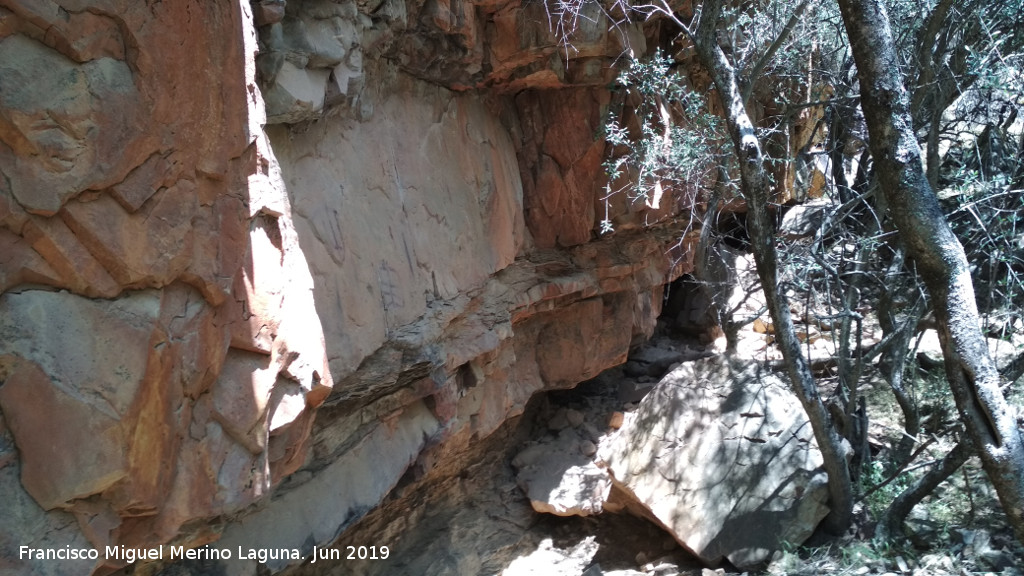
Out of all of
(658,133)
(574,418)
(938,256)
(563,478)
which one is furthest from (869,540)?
(658,133)

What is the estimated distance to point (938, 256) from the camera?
10.2 ft

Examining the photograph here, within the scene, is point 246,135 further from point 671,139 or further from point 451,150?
point 671,139

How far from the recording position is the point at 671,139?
5.82 meters

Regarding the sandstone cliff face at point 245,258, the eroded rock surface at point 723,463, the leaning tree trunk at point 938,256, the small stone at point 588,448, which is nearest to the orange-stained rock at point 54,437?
the sandstone cliff face at point 245,258

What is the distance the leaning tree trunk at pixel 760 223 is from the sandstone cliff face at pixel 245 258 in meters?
1.54

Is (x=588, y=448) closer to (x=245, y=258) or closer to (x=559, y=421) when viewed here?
(x=559, y=421)

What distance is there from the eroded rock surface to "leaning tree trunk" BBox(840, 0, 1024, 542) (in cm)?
173

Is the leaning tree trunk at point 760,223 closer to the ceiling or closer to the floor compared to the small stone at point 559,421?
closer to the ceiling

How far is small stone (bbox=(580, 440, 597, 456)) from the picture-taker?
672 centimetres

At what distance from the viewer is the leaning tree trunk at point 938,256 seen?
309 centimetres

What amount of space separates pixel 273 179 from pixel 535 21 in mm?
2871

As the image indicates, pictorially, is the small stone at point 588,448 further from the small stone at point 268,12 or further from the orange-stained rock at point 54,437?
the orange-stained rock at point 54,437

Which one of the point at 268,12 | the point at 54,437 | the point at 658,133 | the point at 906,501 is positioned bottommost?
the point at 906,501

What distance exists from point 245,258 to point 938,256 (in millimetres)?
2848
